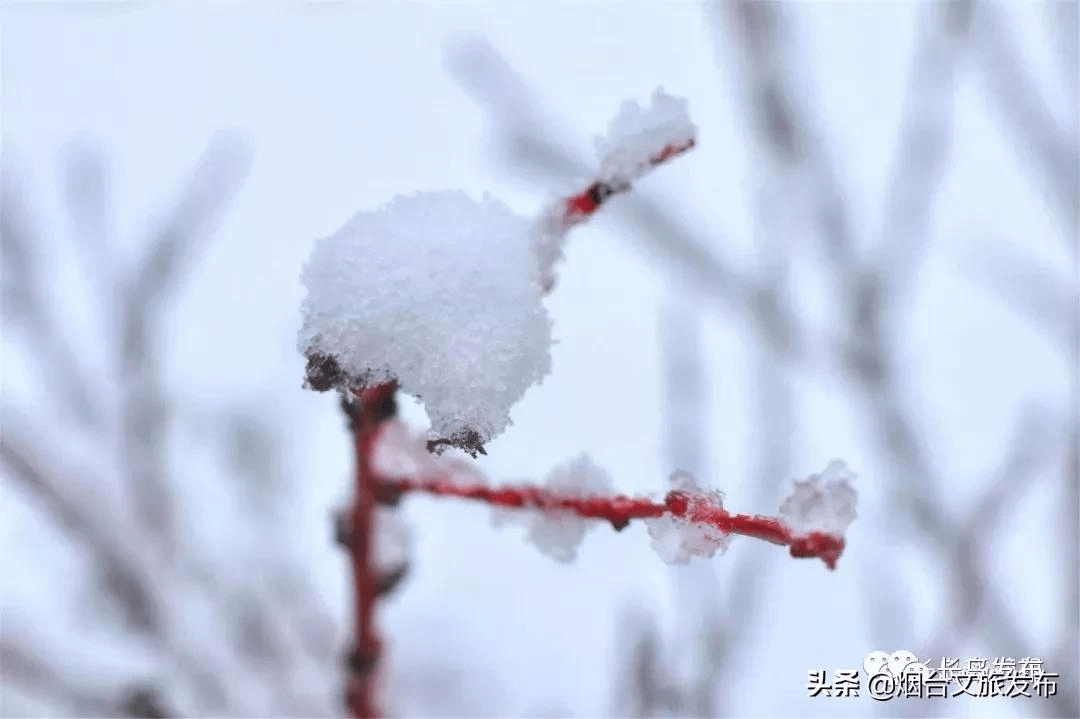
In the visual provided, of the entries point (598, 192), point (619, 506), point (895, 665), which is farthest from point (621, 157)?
point (895, 665)

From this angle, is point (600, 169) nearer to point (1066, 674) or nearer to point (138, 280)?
point (138, 280)

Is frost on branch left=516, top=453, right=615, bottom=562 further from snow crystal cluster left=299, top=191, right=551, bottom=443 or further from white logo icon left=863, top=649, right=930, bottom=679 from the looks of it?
white logo icon left=863, top=649, right=930, bottom=679

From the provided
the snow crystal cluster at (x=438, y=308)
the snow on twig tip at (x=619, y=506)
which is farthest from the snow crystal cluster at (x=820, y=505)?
the snow crystal cluster at (x=438, y=308)

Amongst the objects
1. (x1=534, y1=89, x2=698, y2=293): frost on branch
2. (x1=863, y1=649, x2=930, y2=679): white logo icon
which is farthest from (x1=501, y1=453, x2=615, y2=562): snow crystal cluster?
(x1=863, y1=649, x2=930, y2=679): white logo icon

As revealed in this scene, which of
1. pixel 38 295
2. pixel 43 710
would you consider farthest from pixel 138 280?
pixel 43 710

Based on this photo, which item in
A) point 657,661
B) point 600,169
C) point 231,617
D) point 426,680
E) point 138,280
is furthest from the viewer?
point 426,680
